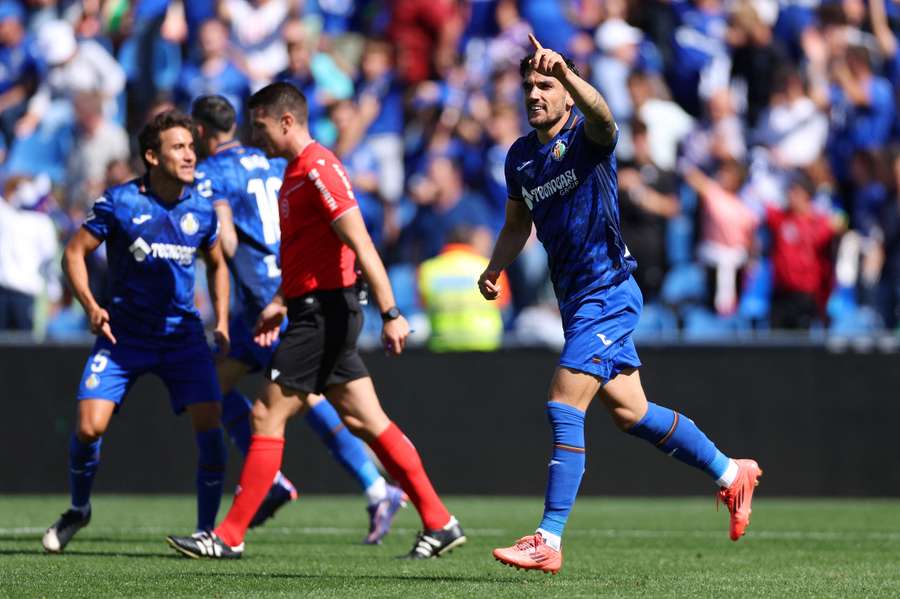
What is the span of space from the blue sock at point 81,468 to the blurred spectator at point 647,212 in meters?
6.45

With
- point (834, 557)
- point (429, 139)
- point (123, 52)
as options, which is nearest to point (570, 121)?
point (834, 557)

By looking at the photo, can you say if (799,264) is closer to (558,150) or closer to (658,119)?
(658,119)

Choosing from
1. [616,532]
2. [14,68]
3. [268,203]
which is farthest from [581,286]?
[14,68]

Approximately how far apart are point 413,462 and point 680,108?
30.2 feet

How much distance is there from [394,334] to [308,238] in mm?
943

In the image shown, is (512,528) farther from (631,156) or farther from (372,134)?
(372,134)

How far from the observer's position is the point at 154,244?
8.34 metres

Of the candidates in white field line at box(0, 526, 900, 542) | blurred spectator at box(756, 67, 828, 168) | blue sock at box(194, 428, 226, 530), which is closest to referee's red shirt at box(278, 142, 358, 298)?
blue sock at box(194, 428, 226, 530)

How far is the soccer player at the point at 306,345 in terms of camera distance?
775cm

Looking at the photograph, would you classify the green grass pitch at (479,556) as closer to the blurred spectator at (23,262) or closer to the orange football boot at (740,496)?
the orange football boot at (740,496)

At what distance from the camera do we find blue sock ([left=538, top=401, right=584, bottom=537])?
22.9ft

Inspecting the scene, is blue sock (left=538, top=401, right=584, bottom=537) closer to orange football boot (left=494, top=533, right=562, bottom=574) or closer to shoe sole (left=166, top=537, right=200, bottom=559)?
orange football boot (left=494, top=533, right=562, bottom=574)

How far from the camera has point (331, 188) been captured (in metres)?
7.59

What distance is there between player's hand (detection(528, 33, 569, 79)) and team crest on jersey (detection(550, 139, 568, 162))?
51cm
